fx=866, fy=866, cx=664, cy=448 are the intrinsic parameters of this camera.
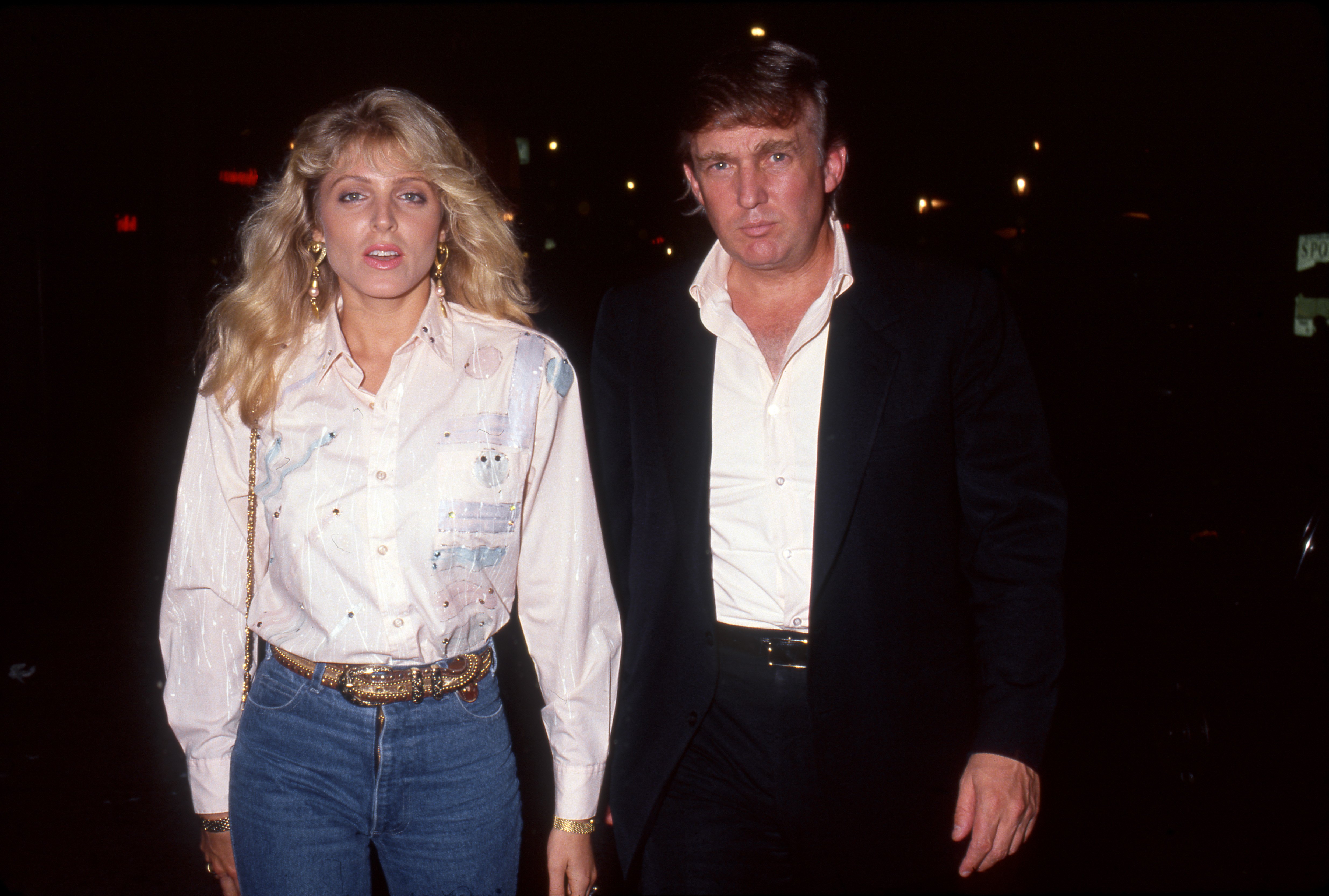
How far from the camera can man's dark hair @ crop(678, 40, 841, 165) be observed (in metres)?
2.18

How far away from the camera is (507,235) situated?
2129mm

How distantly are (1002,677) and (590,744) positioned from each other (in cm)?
93

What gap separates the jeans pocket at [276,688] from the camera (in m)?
1.79

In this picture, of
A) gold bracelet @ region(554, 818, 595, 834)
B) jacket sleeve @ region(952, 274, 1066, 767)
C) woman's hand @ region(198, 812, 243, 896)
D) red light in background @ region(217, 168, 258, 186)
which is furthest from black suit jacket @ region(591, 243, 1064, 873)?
red light in background @ region(217, 168, 258, 186)

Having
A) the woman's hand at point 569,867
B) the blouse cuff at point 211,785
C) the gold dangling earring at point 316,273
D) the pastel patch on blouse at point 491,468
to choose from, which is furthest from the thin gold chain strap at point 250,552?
the woman's hand at point 569,867

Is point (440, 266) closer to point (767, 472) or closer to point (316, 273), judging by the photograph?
point (316, 273)

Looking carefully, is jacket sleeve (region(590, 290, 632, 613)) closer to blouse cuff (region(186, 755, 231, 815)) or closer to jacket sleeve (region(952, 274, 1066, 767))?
jacket sleeve (region(952, 274, 1066, 767))

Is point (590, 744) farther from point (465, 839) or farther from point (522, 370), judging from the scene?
point (522, 370)

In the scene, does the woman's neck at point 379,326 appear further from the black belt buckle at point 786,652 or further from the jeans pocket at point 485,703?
the black belt buckle at point 786,652

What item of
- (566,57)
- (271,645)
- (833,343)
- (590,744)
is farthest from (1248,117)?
(566,57)

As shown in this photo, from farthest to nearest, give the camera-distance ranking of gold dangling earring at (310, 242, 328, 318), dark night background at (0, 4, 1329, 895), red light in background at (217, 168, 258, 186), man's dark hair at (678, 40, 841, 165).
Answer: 1. red light in background at (217, 168, 258, 186)
2. dark night background at (0, 4, 1329, 895)
3. man's dark hair at (678, 40, 841, 165)
4. gold dangling earring at (310, 242, 328, 318)

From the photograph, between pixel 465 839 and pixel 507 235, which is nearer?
pixel 465 839

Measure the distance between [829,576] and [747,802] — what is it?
0.59 meters

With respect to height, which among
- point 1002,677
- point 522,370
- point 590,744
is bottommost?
point 590,744
